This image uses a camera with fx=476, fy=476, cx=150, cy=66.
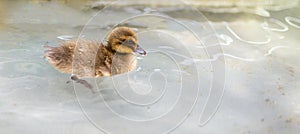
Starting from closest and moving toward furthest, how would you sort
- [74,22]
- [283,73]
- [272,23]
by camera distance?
[283,73] → [74,22] → [272,23]

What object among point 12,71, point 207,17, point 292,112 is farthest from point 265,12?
point 12,71

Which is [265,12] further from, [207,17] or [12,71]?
[12,71]

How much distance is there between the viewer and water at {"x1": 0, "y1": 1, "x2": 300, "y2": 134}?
7.22ft

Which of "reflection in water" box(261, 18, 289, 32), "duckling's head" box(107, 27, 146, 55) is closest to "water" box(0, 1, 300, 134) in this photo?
"reflection in water" box(261, 18, 289, 32)

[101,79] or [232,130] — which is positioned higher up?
[101,79]

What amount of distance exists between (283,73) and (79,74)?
45.5 inches

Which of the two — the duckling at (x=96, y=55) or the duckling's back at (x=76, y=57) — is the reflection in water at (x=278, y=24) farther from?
the duckling's back at (x=76, y=57)

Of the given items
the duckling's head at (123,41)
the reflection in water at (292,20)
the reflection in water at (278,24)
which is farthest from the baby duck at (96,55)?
the reflection in water at (292,20)

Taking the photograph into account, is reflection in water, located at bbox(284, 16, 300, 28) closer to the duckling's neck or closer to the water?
the water

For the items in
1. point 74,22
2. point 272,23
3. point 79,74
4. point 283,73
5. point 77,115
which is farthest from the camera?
point 272,23

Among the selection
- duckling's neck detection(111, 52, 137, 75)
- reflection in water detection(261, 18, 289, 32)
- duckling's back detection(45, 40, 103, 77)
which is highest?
duckling's back detection(45, 40, 103, 77)

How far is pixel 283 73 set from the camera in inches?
106

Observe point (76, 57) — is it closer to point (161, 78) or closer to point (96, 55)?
point (96, 55)

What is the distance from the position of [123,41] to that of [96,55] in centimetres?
15
